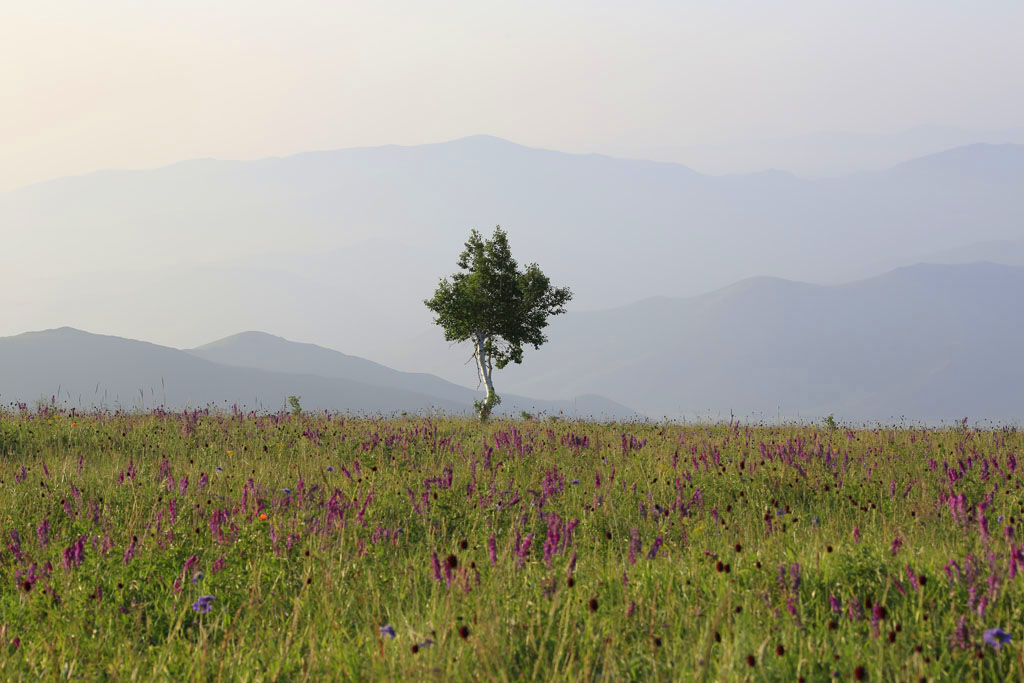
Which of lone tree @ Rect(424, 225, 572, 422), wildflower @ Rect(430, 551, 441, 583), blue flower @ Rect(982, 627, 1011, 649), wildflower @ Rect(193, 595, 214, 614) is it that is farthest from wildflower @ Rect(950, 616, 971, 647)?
lone tree @ Rect(424, 225, 572, 422)

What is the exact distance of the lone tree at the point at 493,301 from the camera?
2494 centimetres

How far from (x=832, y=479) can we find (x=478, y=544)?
13.2ft

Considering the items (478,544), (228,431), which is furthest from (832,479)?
(228,431)

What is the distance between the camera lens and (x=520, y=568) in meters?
4.69

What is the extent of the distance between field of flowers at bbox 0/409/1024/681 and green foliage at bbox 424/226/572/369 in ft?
50.8

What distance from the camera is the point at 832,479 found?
7.97 meters

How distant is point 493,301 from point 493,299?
0.32 feet

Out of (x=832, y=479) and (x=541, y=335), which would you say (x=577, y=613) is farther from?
(x=541, y=335)

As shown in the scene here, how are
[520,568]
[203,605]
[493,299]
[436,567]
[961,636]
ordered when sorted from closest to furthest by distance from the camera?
[961,636]
[203,605]
[436,567]
[520,568]
[493,299]

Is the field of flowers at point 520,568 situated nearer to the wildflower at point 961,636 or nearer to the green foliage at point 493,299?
the wildflower at point 961,636

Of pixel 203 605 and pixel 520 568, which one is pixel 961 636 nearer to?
pixel 520 568

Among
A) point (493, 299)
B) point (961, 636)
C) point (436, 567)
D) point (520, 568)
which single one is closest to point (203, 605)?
point (436, 567)

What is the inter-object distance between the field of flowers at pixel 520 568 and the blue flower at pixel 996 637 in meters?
0.02

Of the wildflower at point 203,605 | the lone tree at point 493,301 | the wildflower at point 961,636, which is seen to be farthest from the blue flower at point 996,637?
the lone tree at point 493,301
